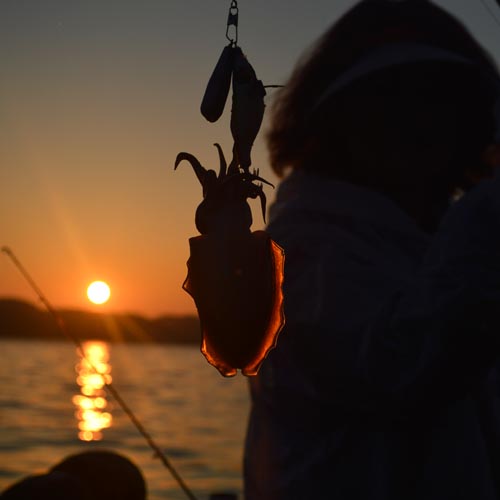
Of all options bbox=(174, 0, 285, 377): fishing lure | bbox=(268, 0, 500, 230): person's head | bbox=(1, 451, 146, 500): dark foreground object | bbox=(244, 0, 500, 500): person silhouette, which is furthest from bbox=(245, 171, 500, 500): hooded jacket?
bbox=(1, 451, 146, 500): dark foreground object

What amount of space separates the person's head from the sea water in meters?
3.68

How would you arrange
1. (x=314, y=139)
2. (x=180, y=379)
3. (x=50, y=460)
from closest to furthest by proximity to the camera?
(x=314, y=139) < (x=50, y=460) < (x=180, y=379)

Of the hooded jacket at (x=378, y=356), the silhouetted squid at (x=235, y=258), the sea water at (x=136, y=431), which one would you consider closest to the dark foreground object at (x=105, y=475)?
the sea water at (x=136, y=431)

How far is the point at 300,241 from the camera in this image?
8.46 ft

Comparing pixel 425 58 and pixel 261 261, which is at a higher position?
pixel 425 58

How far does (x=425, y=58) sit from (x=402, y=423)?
3.50ft

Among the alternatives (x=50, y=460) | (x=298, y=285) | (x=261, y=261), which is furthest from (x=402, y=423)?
(x=50, y=460)

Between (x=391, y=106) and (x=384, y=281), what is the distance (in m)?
0.52

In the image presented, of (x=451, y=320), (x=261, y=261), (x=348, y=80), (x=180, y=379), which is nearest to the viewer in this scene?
(x=261, y=261)

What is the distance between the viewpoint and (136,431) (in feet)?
81.2

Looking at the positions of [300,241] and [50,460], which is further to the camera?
[50,460]

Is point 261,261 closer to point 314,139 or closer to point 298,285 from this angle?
point 298,285

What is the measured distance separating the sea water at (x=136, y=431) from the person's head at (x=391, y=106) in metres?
3.68

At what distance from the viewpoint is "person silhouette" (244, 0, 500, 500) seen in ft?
7.52
